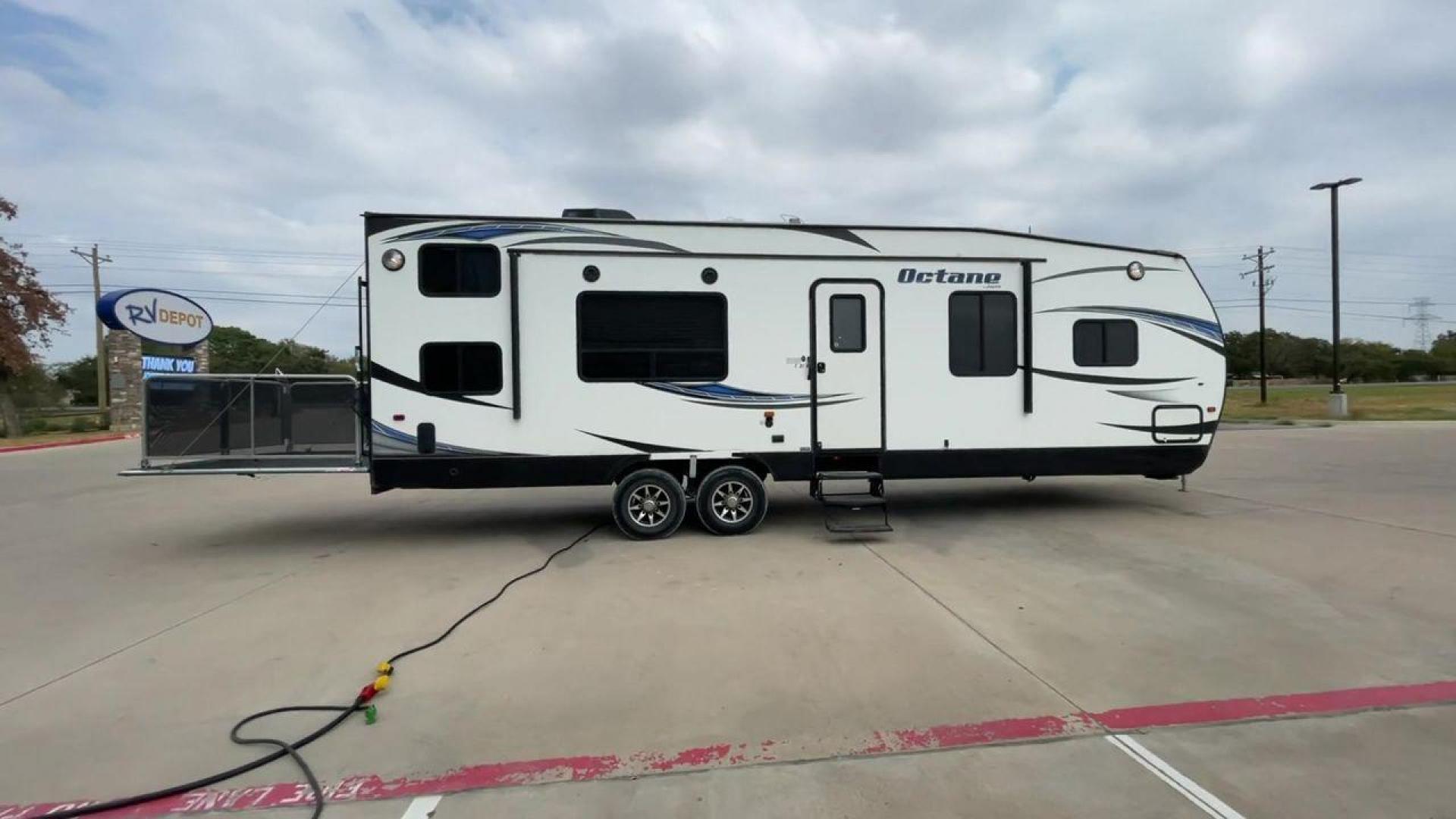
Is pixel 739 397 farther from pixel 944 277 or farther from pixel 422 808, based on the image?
pixel 422 808

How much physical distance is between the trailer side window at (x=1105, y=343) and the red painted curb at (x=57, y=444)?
1108 inches

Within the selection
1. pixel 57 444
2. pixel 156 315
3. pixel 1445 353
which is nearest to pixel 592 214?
pixel 156 315

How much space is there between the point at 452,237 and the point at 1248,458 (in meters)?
15.4

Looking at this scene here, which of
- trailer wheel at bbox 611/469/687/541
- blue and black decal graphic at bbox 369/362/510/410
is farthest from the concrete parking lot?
blue and black decal graphic at bbox 369/362/510/410

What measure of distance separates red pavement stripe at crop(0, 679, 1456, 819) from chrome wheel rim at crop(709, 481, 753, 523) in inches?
177

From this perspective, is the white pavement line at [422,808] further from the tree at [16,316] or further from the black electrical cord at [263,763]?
the tree at [16,316]

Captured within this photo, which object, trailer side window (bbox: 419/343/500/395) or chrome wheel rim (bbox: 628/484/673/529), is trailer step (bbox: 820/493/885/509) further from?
trailer side window (bbox: 419/343/500/395)

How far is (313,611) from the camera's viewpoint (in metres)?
5.68

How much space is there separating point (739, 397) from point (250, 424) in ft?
17.8

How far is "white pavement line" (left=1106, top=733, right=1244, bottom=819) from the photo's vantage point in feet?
9.66

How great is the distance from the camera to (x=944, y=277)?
8289 mm

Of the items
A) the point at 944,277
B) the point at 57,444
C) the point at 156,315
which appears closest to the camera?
the point at 944,277

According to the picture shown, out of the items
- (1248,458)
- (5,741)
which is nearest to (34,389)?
(5,741)

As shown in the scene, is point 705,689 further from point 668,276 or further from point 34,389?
point 34,389
